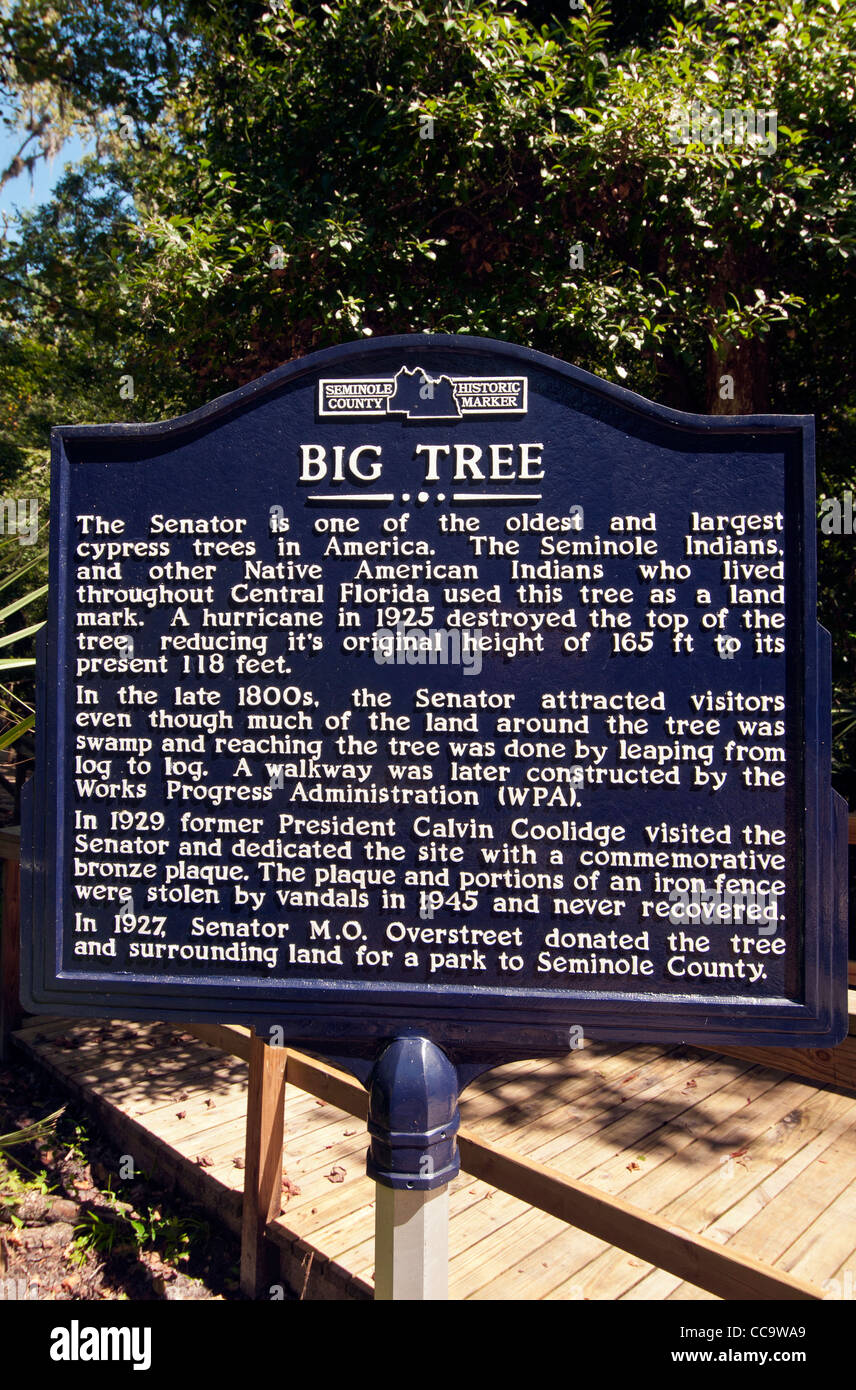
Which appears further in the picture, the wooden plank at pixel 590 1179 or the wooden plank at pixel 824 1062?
the wooden plank at pixel 590 1179

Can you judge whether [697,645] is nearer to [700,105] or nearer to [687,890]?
[687,890]

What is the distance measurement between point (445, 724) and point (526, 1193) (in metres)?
1.28

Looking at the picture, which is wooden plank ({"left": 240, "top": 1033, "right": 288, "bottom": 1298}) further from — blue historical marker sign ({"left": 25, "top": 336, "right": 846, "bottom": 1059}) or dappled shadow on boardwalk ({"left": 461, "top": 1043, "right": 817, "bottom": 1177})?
dappled shadow on boardwalk ({"left": 461, "top": 1043, "right": 817, "bottom": 1177})

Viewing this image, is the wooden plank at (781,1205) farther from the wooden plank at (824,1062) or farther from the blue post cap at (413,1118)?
the blue post cap at (413,1118)

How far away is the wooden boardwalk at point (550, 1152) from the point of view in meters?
3.13

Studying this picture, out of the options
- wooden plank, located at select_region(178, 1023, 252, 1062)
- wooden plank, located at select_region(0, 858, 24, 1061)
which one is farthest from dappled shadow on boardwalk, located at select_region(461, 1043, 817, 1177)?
wooden plank, located at select_region(0, 858, 24, 1061)

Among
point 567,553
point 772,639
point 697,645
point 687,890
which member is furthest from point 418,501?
point 687,890

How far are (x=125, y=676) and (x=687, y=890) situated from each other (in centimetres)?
152

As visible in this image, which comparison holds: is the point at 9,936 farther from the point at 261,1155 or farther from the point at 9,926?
the point at 261,1155

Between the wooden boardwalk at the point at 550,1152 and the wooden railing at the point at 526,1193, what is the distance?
165 mm

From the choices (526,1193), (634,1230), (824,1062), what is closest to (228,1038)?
(526,1193)

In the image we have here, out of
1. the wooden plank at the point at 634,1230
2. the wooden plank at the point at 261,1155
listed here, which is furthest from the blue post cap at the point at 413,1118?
the wooden plank at the point at 261,1155

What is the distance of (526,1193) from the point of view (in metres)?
2.30

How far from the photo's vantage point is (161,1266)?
348cm
